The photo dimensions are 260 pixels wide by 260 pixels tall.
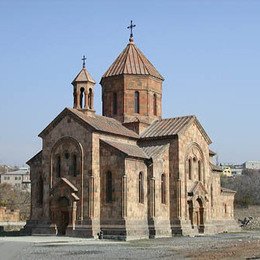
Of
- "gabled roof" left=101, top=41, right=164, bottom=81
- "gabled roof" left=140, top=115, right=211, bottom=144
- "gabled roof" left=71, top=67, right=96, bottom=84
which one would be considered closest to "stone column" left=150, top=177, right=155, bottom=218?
"gabled roof" left=140, top=115, right=211, bottom=144

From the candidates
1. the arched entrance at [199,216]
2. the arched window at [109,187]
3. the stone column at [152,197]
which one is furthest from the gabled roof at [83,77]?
the arched entrance at [199,216]

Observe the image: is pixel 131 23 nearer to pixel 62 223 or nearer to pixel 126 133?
pixel 126 133

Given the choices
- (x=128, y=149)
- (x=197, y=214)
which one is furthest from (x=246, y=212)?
(x=128, y=149)

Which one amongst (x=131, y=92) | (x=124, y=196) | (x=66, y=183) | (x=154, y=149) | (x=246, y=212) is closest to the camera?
(x=124, y=196)

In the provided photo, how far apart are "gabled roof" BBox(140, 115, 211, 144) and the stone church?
78 mm

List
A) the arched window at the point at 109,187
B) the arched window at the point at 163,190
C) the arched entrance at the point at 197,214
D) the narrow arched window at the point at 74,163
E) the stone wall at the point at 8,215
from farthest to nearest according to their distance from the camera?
the stone wall at the point at 8,215, the arched entrance at the point at 197,214, the arched window at the point at 163,190, the narrow arched window at the point at 74,163, the arched window at the point at 109,187

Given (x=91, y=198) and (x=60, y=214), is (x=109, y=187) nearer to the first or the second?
(x=91, y=198)

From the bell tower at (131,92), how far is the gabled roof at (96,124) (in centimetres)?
160

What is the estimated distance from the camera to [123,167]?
101ft

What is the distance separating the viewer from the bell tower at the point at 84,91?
3416cm

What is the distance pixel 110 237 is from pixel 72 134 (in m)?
7.27

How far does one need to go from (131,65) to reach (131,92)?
2.23 meters

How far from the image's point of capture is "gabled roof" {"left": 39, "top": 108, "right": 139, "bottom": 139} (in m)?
32.0

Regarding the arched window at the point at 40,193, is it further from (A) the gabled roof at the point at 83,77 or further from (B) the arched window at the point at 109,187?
(A) the gabled roof at the point at 83,77
